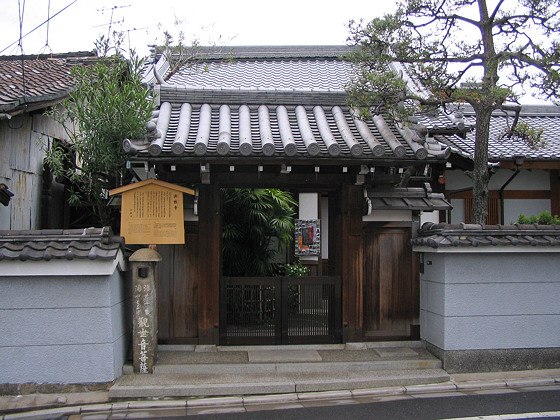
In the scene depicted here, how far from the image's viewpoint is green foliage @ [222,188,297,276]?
1244cm

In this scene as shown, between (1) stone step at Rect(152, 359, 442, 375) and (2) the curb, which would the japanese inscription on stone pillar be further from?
(2) the curb

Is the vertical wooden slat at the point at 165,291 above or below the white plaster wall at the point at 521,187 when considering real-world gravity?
below

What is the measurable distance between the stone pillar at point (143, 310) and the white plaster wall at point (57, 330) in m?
0.51

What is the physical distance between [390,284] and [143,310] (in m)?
4.90

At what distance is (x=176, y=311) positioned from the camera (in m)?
9.04

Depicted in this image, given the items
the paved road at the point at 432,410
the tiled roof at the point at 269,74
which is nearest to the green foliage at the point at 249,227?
the tiled roof at the point at 269,74

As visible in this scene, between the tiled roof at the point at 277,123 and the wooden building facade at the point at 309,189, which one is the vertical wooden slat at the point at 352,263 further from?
the tiled roof at the point at 277,123

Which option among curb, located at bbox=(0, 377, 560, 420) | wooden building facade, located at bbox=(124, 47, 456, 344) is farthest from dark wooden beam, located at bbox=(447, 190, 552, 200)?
curb, located at bbox=(0, 377, 560, 420)

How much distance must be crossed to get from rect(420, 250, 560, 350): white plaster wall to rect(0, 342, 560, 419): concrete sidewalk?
0.58 metres

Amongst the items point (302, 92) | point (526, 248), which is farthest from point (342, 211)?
point (526, 248)

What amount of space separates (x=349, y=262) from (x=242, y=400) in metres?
3.49

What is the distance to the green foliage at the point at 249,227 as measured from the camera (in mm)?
12438

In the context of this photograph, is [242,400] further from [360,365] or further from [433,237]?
[433,237]

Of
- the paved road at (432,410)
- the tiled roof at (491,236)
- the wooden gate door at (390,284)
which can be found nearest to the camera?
the paved road at (432,410)
